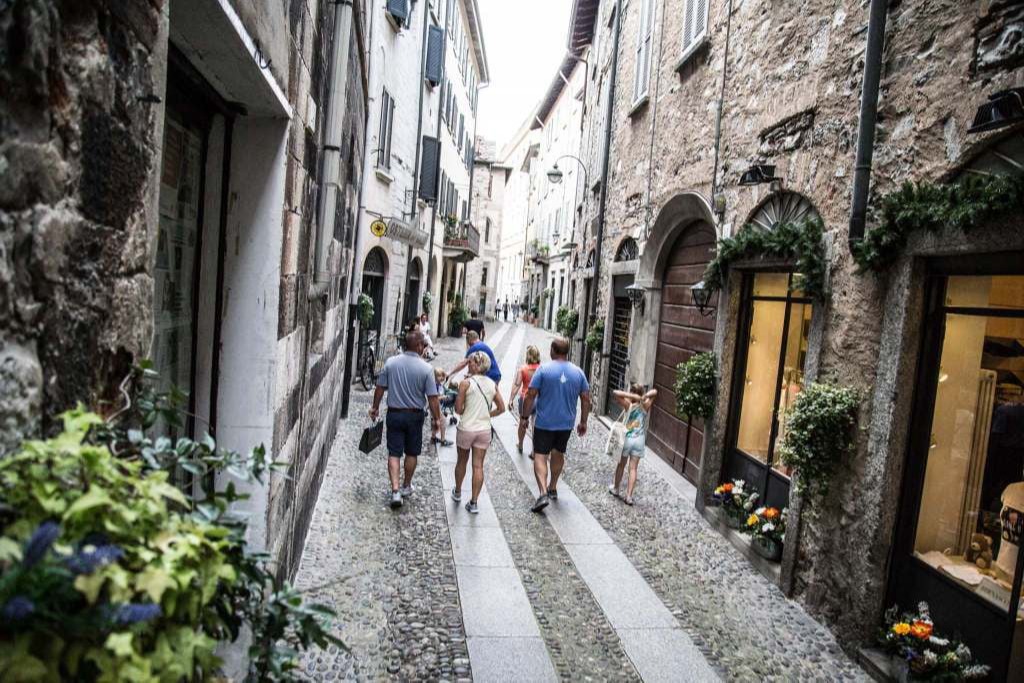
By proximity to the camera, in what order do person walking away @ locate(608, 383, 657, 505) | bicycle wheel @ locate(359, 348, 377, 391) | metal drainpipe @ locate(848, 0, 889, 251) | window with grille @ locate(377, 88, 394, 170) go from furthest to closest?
bicycle wheel @ locate(359, 348, 377, 391) → window with grille @ locate(377, 88, 394, 170) → person walking away @ locate(608, 383, 657, 505) → metal drainpipe @ locate(848, 0, 889, 251)

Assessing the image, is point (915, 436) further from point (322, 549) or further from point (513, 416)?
point (513, 416)

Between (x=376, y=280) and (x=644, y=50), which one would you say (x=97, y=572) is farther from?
(x=376, y=280)

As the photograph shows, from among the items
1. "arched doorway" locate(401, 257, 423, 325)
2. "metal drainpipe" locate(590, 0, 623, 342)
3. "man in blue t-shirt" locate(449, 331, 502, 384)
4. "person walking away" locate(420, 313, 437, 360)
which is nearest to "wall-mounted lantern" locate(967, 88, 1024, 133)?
"man in blue t-shirt" locate(449, 331, 502, 384)

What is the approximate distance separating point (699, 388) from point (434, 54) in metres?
12.6

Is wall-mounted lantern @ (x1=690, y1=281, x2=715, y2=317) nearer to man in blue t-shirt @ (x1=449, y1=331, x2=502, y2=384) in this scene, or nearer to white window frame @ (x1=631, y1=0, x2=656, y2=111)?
man in blue t-shirt @ (x1=449, y1=331, x2=502, y2=384)

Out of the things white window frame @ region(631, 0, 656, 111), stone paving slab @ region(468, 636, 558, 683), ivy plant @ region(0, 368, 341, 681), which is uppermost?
white window frame @ region(631, 0, 656, 111)

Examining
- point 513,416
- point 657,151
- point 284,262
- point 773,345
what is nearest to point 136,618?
point 284,262

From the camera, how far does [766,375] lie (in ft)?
21.4

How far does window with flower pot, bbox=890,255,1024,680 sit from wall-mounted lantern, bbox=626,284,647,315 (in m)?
5.58

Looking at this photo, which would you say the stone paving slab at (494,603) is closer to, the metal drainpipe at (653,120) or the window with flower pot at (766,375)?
the window with flower pot at (766,375)

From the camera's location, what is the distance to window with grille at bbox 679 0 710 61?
791 cm

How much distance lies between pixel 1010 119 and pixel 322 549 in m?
4.92

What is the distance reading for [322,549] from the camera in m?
5.18

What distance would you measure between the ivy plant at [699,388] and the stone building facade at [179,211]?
3769 mm
